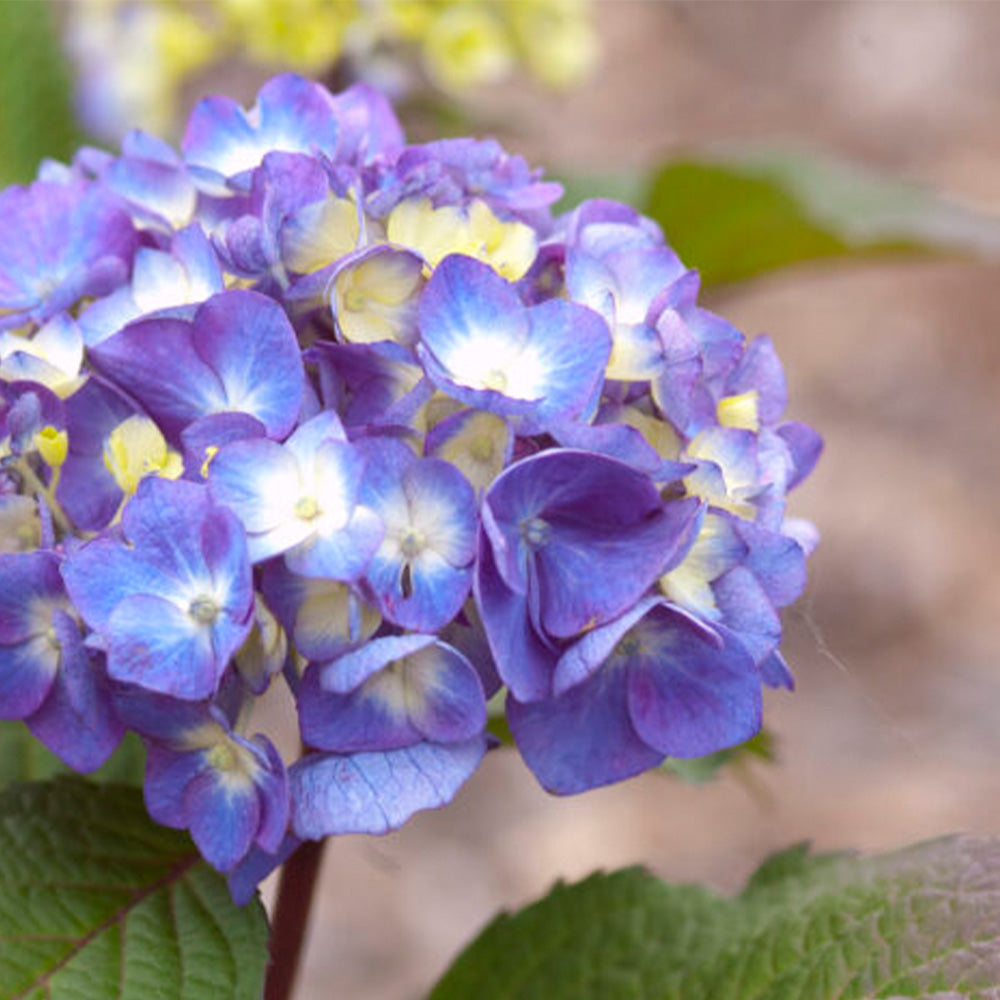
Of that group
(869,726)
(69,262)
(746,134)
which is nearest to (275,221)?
(69,262)

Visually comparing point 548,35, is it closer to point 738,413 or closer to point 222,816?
point 738,413

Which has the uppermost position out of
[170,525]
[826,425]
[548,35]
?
[826,425]

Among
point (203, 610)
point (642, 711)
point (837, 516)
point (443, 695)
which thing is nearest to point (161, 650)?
point (203, 610)

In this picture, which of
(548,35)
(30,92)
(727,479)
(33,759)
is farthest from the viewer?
(548,35)

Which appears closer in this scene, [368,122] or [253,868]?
[253,868]

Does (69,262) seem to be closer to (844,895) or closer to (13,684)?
(13,684)

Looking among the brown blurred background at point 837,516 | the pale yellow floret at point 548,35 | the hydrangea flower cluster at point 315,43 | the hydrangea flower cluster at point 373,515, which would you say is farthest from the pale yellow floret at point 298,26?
the hydrangea flower cluster at point 373,515

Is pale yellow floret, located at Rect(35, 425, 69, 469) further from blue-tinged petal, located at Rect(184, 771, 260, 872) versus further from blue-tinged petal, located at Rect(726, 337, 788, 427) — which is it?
blue-tinged petal, located at Rect(726, 337, 788, 427)

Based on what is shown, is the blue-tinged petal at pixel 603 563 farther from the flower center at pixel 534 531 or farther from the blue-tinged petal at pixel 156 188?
the blue-tinged petal at pixel 156 188
